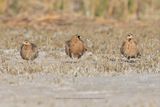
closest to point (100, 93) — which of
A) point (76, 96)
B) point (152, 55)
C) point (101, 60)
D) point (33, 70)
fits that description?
point (76, 96)

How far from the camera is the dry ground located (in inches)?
340

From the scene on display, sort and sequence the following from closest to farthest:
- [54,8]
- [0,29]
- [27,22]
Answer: [0,29] → [27,22] → [54,8]

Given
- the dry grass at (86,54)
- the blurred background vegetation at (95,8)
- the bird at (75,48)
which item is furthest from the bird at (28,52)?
the blurred background vegetation at (95,8)

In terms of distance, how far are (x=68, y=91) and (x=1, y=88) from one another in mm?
1027

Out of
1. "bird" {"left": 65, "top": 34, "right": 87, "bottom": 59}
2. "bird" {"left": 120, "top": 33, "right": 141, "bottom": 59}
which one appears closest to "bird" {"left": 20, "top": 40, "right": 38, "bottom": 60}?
"bird" {"left": 65, "top": 34, "right": 87, "bottom": 59}

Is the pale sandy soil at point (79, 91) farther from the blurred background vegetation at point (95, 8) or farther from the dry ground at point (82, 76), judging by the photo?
the blurred background vegetation at point (95, 8)

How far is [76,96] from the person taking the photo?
889cm

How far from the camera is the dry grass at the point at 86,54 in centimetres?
1179

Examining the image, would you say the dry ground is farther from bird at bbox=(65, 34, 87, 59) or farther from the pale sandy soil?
bird at bbox=(65, 34, 87, 59)

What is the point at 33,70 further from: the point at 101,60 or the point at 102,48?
the point at 102,48

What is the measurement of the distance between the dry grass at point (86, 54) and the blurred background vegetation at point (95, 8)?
58.5 inches

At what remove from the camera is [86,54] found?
50.0 feet

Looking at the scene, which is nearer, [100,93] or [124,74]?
[100,93]

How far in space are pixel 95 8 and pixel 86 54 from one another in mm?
13890
